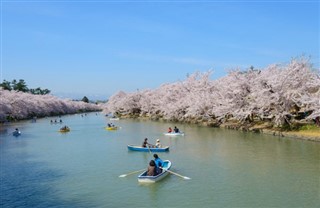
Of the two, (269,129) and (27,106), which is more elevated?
(27,106)

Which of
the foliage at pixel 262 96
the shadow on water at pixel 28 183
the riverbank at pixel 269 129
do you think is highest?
the foliage at pixel 262 96

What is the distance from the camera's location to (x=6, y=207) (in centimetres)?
1334

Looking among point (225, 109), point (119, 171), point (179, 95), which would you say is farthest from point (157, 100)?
point (119, 171)

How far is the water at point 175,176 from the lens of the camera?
1366 cm

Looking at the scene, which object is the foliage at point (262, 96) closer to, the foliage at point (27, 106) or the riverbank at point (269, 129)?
the riverbank at point (269, 129)

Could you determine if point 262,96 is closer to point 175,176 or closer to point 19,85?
point 175,176

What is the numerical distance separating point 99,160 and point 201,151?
753cm

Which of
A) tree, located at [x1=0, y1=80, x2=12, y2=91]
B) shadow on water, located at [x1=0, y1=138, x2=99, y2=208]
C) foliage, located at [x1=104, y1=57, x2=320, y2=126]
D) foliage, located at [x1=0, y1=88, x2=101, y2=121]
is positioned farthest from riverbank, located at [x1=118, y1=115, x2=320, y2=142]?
tree, located at [x1=0, y1=80, x2=12, y2=91]

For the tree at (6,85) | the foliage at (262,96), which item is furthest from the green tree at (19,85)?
the foliage at (262,96)

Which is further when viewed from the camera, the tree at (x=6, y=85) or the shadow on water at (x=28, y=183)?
the tree at (x=6, y=85)

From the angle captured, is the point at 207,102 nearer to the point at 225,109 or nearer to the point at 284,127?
the point at 225,109

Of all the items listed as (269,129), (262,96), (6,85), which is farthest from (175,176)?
(6,85)

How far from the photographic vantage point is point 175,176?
1717 cm

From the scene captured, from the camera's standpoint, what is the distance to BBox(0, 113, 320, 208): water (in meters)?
13.7
